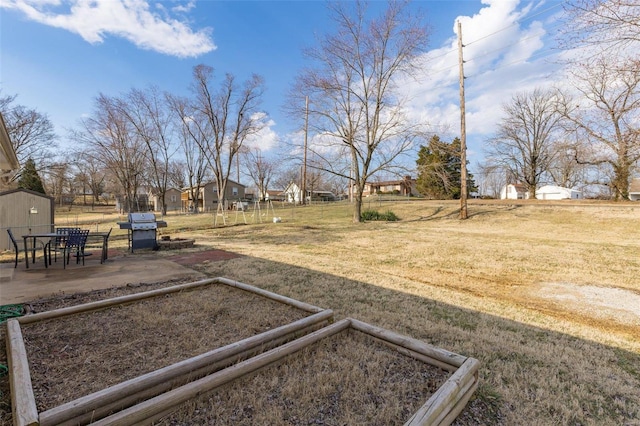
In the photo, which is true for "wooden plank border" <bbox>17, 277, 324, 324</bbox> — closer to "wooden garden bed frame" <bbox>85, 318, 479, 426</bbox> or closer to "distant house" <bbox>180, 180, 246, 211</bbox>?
"wooden garden bed frame" <bbox>85, 318, 479, 426</bbox>

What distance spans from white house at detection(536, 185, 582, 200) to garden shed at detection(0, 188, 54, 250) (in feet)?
142

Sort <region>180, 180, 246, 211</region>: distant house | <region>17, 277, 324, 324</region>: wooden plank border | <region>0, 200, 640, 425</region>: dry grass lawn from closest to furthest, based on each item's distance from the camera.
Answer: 1. <region>0, 200, 640, 425</region>: dry grass lawn
2. <region>17, 277, 324, 324</region>: wooden plank border
3. <region>180, 180, 246, 211</region>: distant house

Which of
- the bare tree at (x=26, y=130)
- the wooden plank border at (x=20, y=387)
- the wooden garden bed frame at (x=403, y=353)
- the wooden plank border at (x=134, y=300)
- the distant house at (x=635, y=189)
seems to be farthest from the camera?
the distant house at (x=635, y=189)

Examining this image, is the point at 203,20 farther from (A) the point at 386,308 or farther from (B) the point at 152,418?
(B) the point at 152,418

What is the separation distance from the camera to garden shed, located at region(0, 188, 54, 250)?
9.01m

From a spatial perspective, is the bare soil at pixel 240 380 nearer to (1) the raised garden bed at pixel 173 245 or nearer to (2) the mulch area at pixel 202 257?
(2) the mulch area at pixel 202 257

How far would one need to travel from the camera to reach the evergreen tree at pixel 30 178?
88.7 feet

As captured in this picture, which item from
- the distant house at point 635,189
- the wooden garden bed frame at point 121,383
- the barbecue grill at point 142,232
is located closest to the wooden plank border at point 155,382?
the wooden garden bed frame at point 121,383

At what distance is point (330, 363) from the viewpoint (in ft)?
8.39

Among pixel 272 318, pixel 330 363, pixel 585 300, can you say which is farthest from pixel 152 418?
pixel 585 300

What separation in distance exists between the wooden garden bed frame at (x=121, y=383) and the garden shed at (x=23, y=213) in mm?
8489

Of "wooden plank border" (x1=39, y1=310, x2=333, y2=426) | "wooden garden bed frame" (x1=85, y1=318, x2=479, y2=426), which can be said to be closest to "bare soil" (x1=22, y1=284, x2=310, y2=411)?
"wooden plank border" (x1=39, y1=310, x2=333, y2=426)

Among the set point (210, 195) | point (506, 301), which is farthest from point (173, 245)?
point (210, 195)

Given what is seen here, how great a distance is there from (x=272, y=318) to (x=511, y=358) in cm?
240
